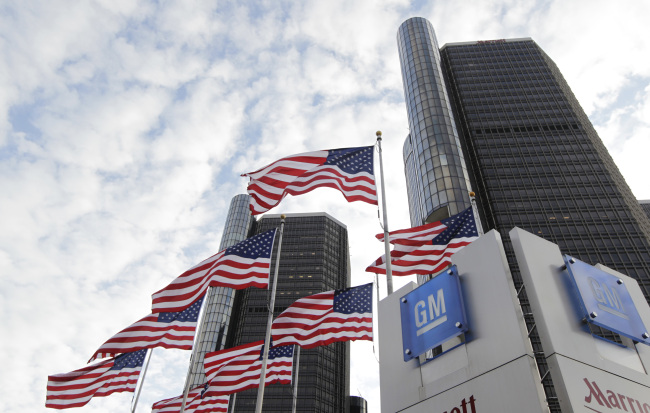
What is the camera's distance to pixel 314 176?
749 inches

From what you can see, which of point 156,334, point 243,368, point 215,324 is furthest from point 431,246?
point 215,324

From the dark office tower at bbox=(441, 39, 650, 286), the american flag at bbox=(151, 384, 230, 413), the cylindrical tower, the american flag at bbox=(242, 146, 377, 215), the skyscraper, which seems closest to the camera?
the american flag at bbox=(242, 146, 377, 215)

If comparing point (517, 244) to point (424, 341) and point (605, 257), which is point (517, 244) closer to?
point (424, 341)

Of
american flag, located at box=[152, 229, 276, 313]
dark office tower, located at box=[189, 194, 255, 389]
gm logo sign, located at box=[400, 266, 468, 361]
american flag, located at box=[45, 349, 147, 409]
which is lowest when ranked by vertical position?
gm logo sign, located at box=[400, 266, 468, 361]

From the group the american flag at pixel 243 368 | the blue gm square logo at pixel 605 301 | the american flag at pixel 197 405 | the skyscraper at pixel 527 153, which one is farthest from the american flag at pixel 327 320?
the skyscraper at pixel 527 153

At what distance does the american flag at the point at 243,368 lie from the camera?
21141 mm

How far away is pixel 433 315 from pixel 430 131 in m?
80.4

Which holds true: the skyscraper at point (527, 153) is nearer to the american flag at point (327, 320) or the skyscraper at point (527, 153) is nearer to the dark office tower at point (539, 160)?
the dark office tower at point (539, 160)

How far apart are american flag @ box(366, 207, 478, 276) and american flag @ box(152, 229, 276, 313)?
16.3ft

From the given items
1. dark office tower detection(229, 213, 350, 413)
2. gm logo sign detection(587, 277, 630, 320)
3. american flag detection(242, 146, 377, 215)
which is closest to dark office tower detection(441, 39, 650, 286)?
dark office tower detection(229, 213, 350, 413)

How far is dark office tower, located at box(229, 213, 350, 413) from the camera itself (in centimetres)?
12669

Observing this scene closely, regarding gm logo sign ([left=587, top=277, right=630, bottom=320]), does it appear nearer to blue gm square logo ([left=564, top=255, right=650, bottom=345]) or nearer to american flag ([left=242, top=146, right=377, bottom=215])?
blue gm square logo ([left=564, top=255, right=650, bottom=345])

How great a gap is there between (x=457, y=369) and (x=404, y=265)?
797cm

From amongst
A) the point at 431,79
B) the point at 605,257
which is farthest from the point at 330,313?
the point at 605,257
